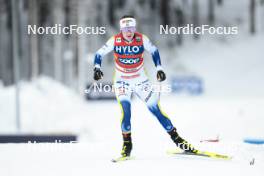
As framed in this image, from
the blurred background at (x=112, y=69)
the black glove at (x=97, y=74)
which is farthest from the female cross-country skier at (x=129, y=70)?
the blurred background at (x=112, y=69)

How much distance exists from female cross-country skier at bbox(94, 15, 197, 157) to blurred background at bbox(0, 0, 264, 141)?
6794 millimetres

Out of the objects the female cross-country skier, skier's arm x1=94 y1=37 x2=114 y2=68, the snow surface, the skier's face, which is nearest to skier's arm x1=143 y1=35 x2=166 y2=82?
the female cross-country skier

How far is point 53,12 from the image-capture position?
2566cm

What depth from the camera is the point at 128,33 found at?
5.87 meters

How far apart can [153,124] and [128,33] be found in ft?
27.2

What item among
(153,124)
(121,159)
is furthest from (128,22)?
(153,124)

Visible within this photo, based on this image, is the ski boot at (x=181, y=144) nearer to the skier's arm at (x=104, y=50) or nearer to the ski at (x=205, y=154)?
the ski at (x=205, y=154)

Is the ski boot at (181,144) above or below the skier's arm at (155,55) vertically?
below

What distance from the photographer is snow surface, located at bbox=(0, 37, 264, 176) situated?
5574 millimetres

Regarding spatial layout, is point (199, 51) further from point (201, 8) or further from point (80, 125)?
point (80, 125)

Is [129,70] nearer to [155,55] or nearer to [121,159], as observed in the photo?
[155,55]

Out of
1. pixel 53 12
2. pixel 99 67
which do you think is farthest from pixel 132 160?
pixel 53 12

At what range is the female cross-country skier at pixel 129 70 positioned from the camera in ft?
19.3

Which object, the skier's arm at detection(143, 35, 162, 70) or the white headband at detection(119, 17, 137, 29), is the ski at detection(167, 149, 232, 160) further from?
the white headband at detection(119, 17, 137, 29)
